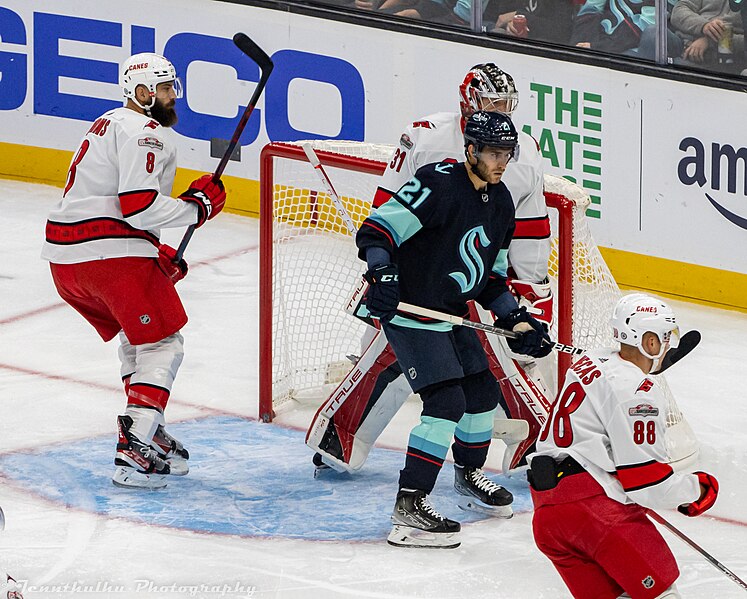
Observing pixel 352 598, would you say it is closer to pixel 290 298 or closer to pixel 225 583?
pixel 225 583

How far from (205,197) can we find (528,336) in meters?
1.07

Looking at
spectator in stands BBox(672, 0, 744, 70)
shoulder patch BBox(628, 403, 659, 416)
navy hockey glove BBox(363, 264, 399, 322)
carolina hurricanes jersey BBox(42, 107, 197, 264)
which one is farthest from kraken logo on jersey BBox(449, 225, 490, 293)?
spectator in stands BBox(672, 0, 744, 70)

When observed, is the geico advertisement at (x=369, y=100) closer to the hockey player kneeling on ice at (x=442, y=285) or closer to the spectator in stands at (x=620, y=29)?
the spectator in stands at (x=620, y=29)

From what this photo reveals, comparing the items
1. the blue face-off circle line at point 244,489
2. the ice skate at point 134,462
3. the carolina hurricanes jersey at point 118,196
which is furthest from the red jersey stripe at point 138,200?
the blue face-off circle line at point 244,489

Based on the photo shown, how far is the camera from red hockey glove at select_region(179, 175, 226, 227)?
4.71 m

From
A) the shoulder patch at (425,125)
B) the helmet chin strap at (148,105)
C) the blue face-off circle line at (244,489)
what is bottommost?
the blue face-off circle line at (244,489)

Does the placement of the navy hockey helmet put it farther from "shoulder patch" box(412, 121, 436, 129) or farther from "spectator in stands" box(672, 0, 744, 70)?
"spectator in stands" box(672, 0, 744, 70)

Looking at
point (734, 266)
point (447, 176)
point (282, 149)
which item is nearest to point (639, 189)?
point (734, 266)

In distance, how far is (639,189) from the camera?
22.1 feet

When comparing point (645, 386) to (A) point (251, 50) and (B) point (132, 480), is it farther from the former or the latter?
(A) point (251, 50)

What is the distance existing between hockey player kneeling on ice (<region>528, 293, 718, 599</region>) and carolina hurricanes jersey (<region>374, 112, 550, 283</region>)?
3.59ft

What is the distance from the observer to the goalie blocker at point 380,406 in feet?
15.9

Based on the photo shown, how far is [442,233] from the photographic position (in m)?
4.26

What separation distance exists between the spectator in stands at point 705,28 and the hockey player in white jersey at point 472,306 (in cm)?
202
